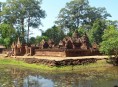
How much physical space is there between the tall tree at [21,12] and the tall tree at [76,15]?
12.4 metres

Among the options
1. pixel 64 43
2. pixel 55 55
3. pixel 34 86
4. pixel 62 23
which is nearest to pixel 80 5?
pixel 62 23

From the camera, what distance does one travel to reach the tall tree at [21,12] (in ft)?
282

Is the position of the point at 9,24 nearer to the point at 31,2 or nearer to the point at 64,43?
the point at 31,2

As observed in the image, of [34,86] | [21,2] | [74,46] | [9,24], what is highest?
[21,2]

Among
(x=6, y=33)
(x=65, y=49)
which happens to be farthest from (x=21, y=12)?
(x=65, y=49)

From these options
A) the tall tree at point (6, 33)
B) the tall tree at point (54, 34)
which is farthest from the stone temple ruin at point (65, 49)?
the tall tree at point (54, 34)

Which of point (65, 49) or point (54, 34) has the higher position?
point (54, 34)

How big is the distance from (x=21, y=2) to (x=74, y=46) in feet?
120

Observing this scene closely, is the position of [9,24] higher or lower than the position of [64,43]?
higher

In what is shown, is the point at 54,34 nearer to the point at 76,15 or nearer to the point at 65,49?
the point at 76,15

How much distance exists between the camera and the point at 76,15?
3829 inches

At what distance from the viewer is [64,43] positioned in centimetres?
5794

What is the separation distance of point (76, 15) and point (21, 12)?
21454mm

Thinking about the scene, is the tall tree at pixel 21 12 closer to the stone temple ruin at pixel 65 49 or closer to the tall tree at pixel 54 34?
the tall tree at pixel 54 34
